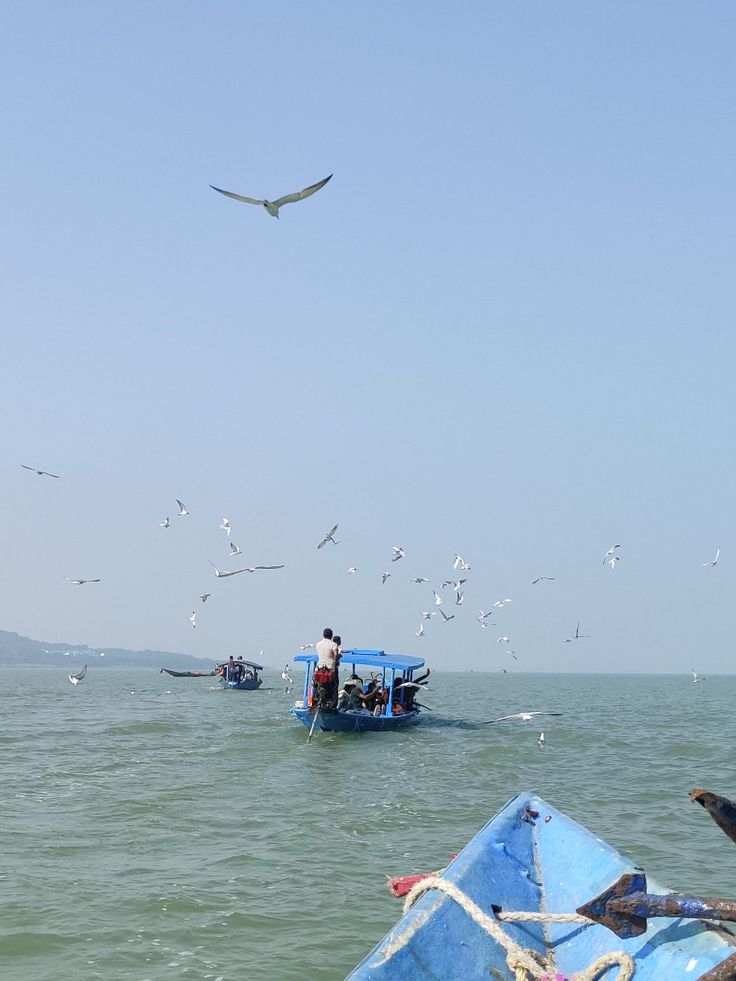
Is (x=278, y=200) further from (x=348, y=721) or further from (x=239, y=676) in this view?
(x=239, y=676)

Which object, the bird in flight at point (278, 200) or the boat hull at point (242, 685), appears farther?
the boat hull at point (242, 685)

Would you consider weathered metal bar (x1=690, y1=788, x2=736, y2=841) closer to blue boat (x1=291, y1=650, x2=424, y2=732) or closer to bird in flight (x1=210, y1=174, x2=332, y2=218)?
bird in flight (x1=210, y1=174, x2=332, y2=218)

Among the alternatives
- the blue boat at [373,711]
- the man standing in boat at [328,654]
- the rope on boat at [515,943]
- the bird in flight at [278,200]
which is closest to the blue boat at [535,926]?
the rope on boat at [515,943]

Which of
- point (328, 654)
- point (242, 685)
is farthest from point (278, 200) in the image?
point (242, 685)

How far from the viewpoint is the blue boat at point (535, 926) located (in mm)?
5492

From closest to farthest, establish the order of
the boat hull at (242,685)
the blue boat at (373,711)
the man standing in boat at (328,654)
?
the man standing in boat at (328,654) < the blue boat at (373,711) < the boat hull at (242,685)

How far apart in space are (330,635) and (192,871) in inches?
503

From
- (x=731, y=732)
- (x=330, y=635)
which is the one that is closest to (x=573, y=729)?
(x=731, y=732)

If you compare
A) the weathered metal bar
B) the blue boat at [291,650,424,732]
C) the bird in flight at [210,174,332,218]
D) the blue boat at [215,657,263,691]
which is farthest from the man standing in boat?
the blue boat at [215,657,263,691]

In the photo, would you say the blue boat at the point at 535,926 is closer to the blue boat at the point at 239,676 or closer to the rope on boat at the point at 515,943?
the rope on boat at the point at 515,943

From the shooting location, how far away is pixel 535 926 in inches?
264

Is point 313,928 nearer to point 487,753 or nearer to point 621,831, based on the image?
point 621,831

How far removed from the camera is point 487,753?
73.5ft

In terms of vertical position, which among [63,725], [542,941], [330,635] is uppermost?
[330,635]
